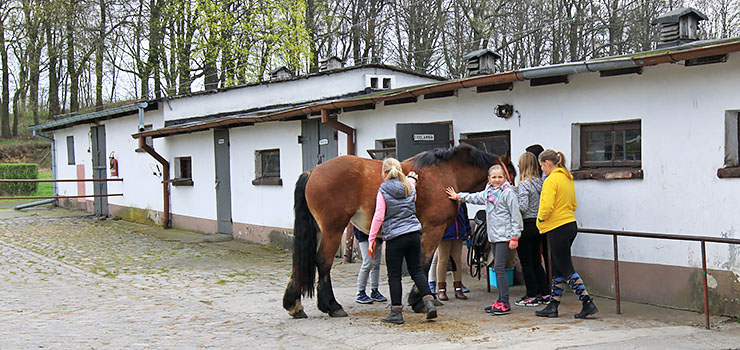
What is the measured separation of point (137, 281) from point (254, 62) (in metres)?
20.0

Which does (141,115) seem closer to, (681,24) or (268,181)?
(268,181)

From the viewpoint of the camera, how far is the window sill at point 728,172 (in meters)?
6.43

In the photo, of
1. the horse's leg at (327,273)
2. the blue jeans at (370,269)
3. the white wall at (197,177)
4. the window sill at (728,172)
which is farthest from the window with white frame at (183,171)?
the window sill at (728,172)

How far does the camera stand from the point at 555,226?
664cm

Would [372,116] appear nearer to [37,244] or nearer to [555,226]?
[555,226]

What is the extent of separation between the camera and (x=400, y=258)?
21.2ft

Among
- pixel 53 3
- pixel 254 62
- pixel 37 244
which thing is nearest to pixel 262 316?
pixel 37 244

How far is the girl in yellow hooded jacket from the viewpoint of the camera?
6570 millimetres

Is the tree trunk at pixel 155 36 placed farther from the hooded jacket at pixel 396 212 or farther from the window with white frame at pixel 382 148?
the hooded jacket at pixel 396 212

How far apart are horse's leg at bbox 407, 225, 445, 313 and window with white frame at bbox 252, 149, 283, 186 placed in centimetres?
655

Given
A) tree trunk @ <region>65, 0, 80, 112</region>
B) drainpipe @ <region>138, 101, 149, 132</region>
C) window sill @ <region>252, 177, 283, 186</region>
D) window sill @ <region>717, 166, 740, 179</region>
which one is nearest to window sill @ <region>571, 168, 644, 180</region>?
window sill @ <region>717, 166, 740, 179</region>

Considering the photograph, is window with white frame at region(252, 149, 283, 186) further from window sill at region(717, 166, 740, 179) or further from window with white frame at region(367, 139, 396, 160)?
window sill at region(717, 166, 740, 179)

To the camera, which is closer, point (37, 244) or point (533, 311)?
point (533, 311)

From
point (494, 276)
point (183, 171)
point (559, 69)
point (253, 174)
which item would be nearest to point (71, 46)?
point (183, 171)
